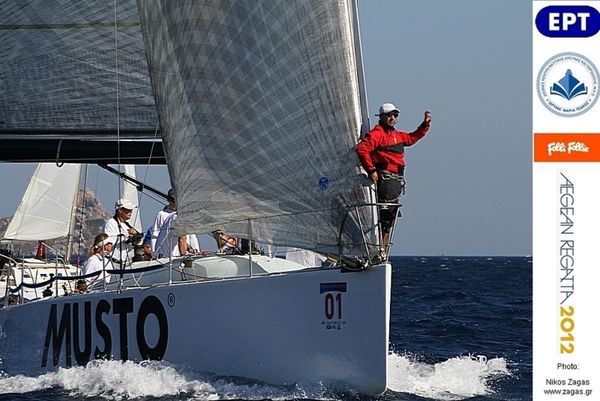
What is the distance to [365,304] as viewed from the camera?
10.4m

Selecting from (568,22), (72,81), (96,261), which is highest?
(72,81)

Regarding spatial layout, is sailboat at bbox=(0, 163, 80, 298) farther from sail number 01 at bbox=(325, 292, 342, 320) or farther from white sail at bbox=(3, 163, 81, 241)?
sail number 01 at bbox=(325, 292, 342, 320)

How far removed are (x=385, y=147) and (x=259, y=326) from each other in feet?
5.93

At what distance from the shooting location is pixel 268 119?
35.3 ft

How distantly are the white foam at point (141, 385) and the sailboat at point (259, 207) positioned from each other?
0.37ft

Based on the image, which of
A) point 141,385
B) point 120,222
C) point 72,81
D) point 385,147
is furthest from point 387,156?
point 72,81

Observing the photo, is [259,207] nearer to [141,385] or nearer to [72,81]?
[141,385]

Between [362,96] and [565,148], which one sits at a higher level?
[362,96]

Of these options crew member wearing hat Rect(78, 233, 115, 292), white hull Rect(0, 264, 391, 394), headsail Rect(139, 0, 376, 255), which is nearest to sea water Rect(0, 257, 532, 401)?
white hull Rect(0, 264, 391, 394)

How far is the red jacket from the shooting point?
10391mm

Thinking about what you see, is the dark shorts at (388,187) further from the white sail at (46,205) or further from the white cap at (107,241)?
the white sail at (46,205)

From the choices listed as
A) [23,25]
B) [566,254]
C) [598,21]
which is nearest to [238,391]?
[566,254]

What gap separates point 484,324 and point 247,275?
875cm

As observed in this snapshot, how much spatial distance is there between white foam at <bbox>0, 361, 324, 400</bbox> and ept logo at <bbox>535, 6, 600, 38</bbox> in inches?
134
